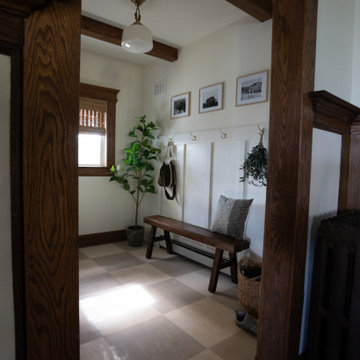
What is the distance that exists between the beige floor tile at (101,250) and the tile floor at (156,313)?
23 cm

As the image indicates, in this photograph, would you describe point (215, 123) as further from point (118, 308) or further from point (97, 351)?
point (97, 351)

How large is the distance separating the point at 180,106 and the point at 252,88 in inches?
44.9

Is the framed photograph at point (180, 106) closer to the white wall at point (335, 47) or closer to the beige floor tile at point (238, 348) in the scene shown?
the white wall at point (335, 47)

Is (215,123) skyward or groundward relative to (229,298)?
skyward

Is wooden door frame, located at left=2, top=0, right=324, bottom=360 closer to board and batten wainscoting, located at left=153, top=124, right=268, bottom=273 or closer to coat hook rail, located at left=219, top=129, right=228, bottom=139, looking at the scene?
board and batten wainscoting, located at left=153, top=124, right=268, bottom=273

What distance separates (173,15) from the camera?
108 inches

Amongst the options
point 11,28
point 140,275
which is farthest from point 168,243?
point 11,28

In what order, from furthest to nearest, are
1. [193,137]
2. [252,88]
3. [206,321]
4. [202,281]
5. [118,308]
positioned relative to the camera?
[193,137] → [202,281] → [252,88] → [118,308] → [206,321]

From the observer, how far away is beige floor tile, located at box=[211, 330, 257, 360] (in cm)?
169

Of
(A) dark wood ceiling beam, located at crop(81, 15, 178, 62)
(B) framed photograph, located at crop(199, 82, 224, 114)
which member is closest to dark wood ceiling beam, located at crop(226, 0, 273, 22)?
(B) framed photograph, located at crop(199, 82, 224, 114)

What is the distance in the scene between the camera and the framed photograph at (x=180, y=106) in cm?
344

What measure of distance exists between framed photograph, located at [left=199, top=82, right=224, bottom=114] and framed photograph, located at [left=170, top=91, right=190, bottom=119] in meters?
0.24

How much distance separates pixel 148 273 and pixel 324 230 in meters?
2.09

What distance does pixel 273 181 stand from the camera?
1399 mm
